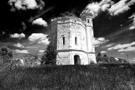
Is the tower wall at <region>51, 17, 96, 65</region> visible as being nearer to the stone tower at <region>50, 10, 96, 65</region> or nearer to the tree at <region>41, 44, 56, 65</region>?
the stone tower at <region>50, 10, 96, 65</region>

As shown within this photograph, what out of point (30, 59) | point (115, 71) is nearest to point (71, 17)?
point (30, 59)

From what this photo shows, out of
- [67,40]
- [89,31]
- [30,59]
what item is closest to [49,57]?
[30,59]

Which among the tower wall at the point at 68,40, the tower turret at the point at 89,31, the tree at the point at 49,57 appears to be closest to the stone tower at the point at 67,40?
the tower wall at the point at 68,40

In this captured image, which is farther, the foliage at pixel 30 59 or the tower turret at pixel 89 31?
the tower turret at pixel 89 31

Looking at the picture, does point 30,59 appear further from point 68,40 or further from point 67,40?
point 68,40

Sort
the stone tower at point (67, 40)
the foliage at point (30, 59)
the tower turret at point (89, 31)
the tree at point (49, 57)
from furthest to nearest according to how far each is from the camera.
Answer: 1. the tower turret at point (89, 31)
2. the stone tower at point (67, 40)
3. the tree at point (49, 57)
4. the foliage at point (30, 59)

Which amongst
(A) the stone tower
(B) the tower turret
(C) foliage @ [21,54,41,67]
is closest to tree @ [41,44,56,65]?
(A) the stone tower

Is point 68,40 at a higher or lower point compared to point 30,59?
higher

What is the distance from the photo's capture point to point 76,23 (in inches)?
948

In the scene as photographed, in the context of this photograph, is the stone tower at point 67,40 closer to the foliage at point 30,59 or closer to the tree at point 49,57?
the tree at point 49,57

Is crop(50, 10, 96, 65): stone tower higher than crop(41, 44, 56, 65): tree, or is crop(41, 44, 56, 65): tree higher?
crop(50, 10, 96, 65): stone tower

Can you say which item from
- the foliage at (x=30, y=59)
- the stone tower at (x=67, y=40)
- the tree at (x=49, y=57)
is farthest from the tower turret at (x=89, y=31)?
the foliage at (x=30, y=59)

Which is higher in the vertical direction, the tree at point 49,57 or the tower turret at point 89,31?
the tower turret at point 89,31

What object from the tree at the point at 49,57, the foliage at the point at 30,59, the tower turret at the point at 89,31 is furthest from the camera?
the tower turret at the point at 89,31
